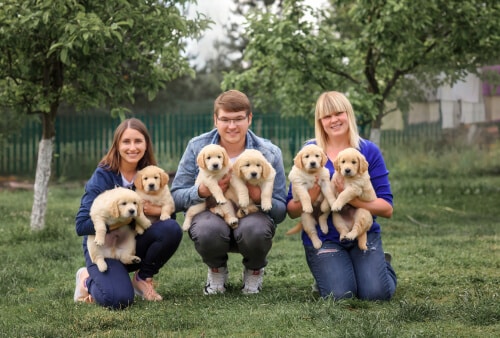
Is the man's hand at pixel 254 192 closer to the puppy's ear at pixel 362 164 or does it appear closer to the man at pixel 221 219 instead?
the man at pixel 221 219

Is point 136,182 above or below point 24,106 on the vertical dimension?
below

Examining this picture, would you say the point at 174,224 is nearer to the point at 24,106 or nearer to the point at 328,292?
the point at 328,292

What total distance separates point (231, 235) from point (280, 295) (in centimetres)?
55

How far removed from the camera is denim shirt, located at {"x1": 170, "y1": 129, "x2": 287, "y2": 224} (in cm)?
530

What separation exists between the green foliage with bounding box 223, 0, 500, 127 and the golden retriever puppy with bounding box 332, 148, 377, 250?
450 cm

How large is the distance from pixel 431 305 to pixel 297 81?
20.0 feet

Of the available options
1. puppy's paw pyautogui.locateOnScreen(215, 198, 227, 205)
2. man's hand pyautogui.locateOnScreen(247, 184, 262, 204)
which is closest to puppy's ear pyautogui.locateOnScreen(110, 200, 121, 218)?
puppy's paw pyautogui.locateOnScreen(215, 198, 227, 205)

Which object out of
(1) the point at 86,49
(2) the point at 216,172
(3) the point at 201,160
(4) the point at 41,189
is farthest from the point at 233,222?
(4) the point at 41,189

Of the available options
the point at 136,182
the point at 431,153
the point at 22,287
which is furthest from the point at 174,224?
the point at 431,153

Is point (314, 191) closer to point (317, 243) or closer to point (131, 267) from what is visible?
point (317, 243)

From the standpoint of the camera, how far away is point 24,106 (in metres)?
9.00

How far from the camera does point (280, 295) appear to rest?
16.9ft

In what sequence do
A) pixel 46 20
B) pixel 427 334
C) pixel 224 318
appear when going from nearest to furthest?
pixel 427 334 → pixel 224 318 → pixel 46 20

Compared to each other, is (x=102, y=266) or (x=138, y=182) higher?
(x=138, y=182)
